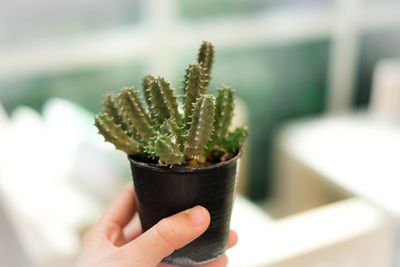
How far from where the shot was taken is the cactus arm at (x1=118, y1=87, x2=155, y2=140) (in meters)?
0.65

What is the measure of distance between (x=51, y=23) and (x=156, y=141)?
164cm

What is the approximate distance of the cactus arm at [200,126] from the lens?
596 mm

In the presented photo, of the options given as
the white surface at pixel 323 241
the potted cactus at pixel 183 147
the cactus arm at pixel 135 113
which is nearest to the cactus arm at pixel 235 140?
the potted cactus at pixel 183 147

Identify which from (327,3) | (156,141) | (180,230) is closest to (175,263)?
(180,230)

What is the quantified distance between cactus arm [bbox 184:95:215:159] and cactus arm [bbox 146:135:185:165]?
2 centimetres

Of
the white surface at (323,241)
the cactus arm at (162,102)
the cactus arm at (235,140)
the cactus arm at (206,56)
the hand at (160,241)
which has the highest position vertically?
the cactus arm at (206,56)

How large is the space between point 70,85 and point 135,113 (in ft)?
5.35

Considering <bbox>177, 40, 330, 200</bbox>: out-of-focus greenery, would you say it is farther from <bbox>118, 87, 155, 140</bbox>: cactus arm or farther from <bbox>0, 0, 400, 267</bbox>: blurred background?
<bbox>118, 87, 155, 140</bbox>: cactus arm

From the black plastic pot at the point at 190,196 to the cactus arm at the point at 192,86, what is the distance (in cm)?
8

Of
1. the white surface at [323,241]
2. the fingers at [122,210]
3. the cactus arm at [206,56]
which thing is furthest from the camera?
the white surface at [323,241]

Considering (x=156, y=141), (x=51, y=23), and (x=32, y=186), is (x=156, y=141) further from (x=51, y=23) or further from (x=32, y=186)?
(x=51, y=23)

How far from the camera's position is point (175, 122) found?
64 centimetres

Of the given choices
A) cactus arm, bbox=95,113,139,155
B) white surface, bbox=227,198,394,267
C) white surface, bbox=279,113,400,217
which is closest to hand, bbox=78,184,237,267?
cactus arm, bbox=95,113,139,155

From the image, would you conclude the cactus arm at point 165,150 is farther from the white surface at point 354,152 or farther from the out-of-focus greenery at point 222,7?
the out-of-focus greenery at point 222,7
